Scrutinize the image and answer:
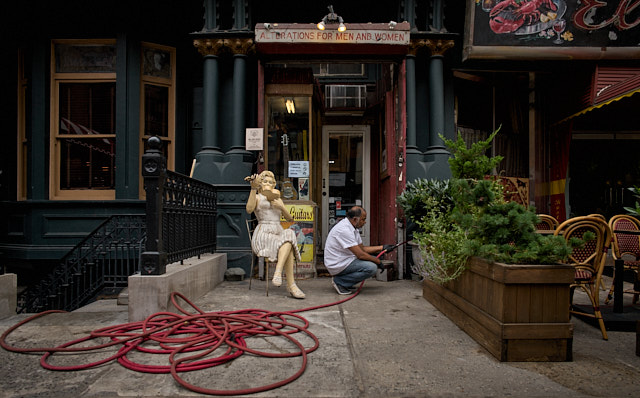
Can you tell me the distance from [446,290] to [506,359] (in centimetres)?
133

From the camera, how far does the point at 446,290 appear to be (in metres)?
4.29

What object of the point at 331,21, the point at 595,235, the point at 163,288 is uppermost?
the point at 331,21

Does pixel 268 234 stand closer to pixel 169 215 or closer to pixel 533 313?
pixel 169 215

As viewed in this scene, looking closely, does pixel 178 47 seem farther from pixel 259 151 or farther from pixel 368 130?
pixel 368 130

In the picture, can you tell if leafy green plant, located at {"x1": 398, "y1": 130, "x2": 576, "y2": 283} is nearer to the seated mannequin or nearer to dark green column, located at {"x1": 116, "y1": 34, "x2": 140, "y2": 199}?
the seated mannequin

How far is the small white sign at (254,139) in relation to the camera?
6.79 m

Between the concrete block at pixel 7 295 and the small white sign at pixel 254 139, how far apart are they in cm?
376

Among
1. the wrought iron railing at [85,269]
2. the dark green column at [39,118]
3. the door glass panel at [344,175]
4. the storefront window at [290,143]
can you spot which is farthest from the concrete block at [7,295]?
the door glass panel at [344,175]

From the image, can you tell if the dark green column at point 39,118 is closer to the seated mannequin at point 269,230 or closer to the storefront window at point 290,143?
the storefront window at point 290,143

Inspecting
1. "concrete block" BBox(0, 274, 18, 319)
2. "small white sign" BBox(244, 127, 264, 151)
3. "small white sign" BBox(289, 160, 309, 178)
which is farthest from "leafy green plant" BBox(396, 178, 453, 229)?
"concrete block" BBox(0, 274, 18, 319)

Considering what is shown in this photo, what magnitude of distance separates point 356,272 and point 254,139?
302 cm

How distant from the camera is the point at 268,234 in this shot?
17.4 feet

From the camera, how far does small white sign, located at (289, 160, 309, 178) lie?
727 cm

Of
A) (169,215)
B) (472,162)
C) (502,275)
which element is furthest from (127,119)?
(502,275)
